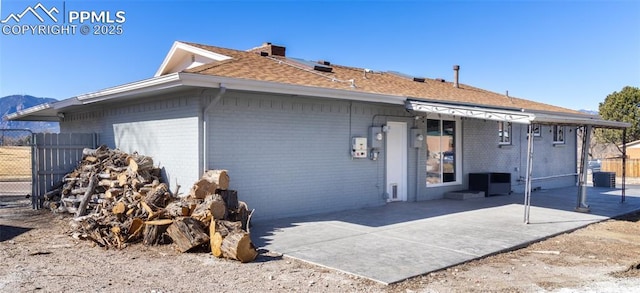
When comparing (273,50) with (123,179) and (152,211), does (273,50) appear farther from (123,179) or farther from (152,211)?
(152,211)

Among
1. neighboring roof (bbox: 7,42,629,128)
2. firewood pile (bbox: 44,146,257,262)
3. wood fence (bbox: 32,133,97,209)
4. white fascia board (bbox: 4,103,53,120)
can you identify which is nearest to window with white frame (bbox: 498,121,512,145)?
neighboring roof (bbox: 7,42,629,128)

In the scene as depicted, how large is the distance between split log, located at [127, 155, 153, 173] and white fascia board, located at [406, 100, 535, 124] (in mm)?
5954

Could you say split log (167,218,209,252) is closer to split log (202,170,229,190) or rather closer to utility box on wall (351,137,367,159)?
split log (202,170,229,190)

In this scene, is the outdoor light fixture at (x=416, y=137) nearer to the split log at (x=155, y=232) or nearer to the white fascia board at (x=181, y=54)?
the white fascia board at (x=181, y=54)

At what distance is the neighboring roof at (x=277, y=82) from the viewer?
7.71 meters

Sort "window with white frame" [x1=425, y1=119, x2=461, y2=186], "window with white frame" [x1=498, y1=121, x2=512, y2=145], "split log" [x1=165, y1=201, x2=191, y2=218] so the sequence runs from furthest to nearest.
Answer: "window with white frame" [x1=498, y1=121, x2=512, y2=145], "window with white frame" [x1=425, y1=119, x2=461, y2=186], "split log" [x1=165, y1=201, x2=191, y2=218]

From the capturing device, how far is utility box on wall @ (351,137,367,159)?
10320 mm

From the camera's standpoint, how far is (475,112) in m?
9.77

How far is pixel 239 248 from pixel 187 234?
3.31 feet

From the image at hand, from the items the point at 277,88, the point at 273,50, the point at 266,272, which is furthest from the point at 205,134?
the point at 273,50

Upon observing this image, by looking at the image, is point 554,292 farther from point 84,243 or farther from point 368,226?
point 84,243

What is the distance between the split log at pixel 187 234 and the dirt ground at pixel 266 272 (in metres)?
0.14

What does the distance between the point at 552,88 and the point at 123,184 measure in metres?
23.0

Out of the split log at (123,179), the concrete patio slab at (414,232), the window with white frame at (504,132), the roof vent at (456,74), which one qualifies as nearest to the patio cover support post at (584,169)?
the concrete patio slab at (414,232)
